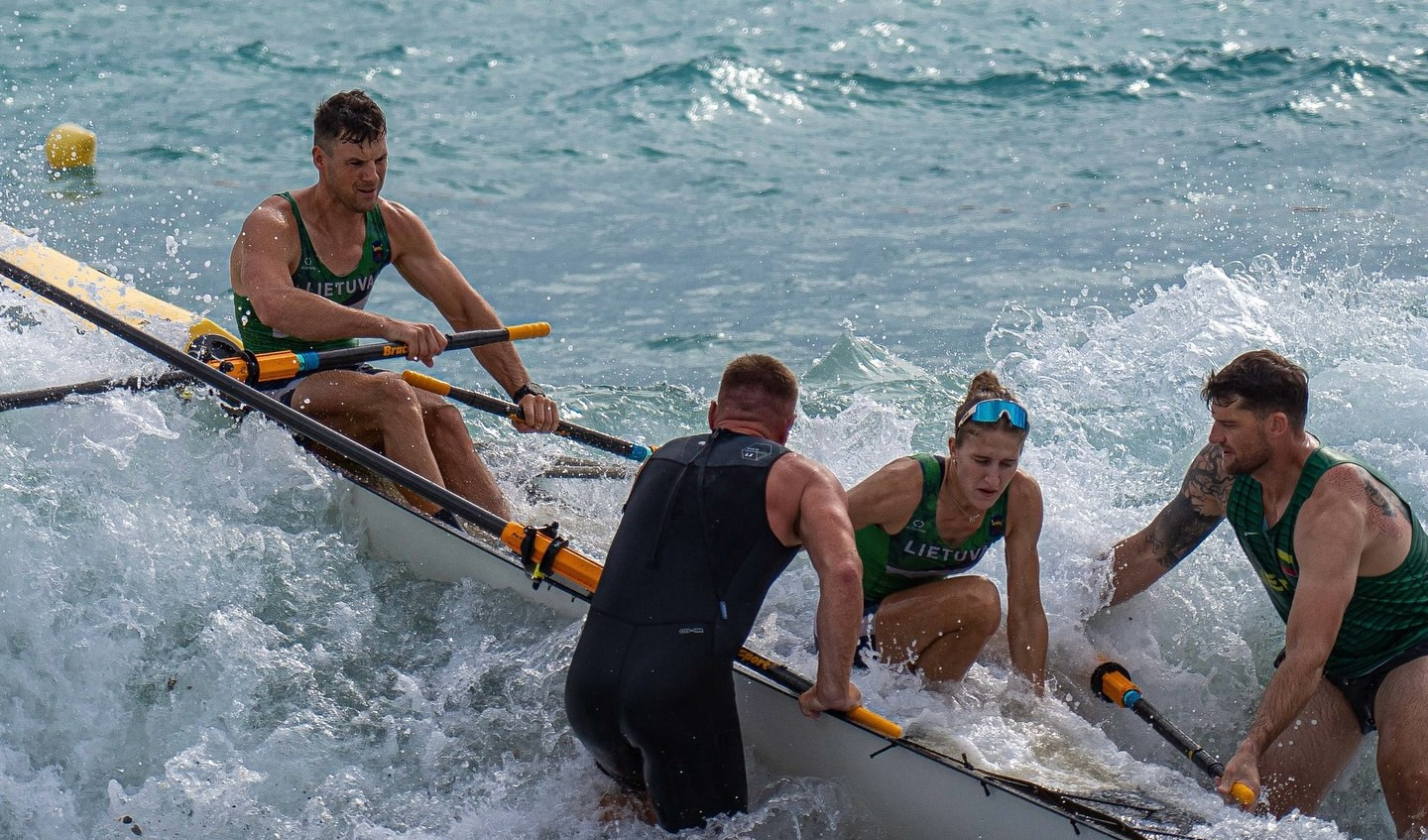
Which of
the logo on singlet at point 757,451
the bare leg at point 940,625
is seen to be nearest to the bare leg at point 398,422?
the bare leg at point 940,625

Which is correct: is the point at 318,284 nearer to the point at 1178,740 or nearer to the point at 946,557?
the point at 946,557

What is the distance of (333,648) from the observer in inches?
187

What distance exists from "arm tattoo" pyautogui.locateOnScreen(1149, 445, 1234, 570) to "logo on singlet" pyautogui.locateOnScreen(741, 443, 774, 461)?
68.8 inches

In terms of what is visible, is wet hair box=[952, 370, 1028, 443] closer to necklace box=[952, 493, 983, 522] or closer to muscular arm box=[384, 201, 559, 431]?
necklace box=[952, 493, 983, 522]

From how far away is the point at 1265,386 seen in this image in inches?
156

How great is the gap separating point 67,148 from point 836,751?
1056 centimetres

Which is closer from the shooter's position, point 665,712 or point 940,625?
point 665,712

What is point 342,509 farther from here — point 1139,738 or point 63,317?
point 1139,738

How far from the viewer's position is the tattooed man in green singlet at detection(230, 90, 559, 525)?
5.01 metres

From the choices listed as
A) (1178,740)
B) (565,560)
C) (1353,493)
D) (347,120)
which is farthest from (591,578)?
(1353,493)

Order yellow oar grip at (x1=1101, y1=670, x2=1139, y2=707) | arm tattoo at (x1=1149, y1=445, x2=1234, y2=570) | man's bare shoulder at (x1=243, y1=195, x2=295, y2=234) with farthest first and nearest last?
man's bare shoulder at (x1=243, y1=195, x2=295, y2=234)
arm tattoo at (x1=1149, y1=445, x2=1234, y2=570)
yellow oar grip at (x1=1101, y1=670, x2=1139, y2=707)

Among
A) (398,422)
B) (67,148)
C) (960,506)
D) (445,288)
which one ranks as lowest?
(67,148)

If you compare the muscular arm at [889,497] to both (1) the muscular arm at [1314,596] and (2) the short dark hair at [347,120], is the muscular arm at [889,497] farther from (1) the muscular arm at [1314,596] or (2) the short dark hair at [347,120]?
(2) the short dark hair at [347,120]

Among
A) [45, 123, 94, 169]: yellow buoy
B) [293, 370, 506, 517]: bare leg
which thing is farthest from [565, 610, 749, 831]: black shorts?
[45, 123, 94, 169]: yellow buoy
